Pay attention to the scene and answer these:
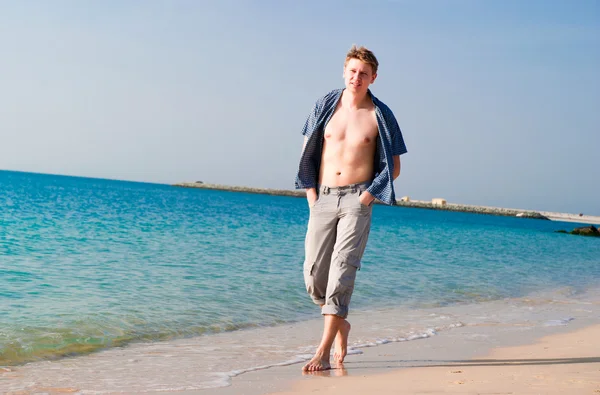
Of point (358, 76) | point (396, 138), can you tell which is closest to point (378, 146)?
point (396, 138)

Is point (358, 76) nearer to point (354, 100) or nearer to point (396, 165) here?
point (354, 100)

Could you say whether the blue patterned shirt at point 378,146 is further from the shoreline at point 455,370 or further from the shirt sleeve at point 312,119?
the shoreline at point 455,370

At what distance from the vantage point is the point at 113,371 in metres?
4.27

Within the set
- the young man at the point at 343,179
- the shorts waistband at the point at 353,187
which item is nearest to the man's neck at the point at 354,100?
the young man at the point at 343,179

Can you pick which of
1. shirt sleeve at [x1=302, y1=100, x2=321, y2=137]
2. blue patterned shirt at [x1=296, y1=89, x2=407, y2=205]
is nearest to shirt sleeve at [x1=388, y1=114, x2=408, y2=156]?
blue patterned shirt at [x1=296, y1=89, x2=407, y2=205]

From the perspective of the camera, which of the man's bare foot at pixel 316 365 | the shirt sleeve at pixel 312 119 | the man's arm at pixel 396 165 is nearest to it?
the man's bare foot at pixel 316 365

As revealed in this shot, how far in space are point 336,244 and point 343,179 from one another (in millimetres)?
458

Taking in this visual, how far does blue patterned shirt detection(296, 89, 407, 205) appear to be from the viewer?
4.30m

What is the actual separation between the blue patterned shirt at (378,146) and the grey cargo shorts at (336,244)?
0.13m

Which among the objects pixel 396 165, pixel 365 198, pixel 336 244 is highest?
pixel 396 165

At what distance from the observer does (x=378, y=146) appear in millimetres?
4469

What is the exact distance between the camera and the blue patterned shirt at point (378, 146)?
169 inches

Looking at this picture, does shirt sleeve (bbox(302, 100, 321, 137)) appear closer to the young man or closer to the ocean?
the young man

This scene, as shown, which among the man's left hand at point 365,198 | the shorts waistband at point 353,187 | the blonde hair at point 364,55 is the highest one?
the blonde hair at point 364,55
